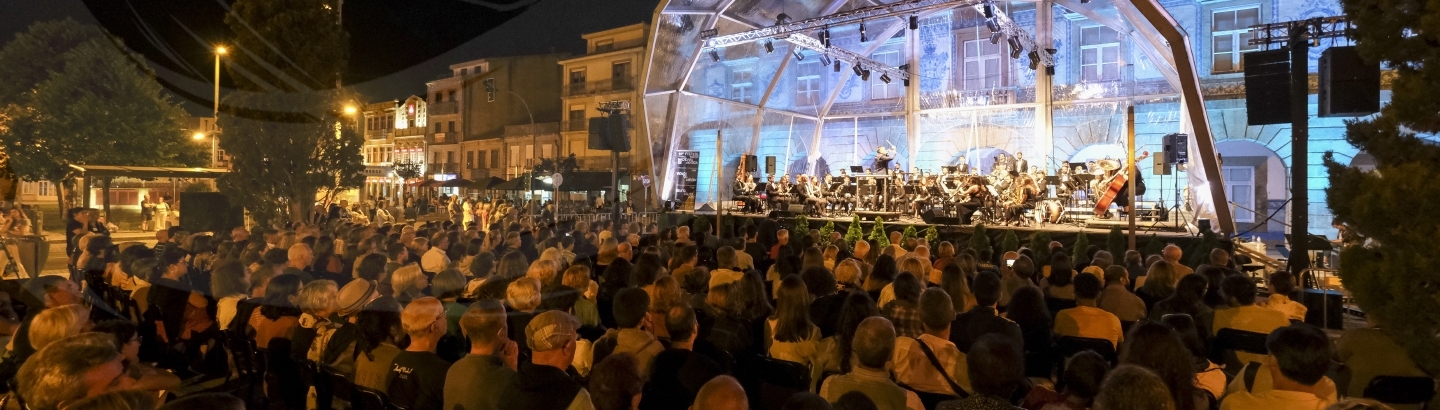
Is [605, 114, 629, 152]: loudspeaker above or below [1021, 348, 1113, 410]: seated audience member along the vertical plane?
above

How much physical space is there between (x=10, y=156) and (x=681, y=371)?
77.9 ft

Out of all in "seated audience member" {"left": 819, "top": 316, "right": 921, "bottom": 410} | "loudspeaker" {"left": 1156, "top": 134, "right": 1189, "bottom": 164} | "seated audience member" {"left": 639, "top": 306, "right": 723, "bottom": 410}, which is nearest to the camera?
"seated audience member" {"left": 819, "top": 316, "right": 921, "bottom": 410}

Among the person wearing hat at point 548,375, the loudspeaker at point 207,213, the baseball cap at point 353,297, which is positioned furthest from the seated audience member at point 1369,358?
the loudspeaker at point 207,213

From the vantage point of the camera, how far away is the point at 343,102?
14375 millimetres

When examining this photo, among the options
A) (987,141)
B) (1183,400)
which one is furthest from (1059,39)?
(1183,400)

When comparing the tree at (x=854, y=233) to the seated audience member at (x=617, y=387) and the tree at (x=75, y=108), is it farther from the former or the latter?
the tree at (x=75, y=108)

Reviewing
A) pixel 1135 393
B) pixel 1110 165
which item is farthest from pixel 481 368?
pixel 1110 165

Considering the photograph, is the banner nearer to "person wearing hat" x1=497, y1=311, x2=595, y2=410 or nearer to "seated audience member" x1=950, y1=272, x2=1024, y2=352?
"seated audience member" x1=950, y1=272, x2=1024, y2=352

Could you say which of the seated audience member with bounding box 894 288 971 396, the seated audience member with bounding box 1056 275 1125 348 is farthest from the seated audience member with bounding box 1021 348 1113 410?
the seated audience member with bounding box 1056 275 1125 348

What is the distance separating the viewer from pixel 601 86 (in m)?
38.4

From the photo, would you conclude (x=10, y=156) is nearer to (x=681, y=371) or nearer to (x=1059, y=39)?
(x=681, y=371)

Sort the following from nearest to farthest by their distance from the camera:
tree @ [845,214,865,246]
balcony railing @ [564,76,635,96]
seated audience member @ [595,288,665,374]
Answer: seated audience member @ [595,288,665,374] < tree @ [845,214,865,246] < balcony railing @ [564,76,635,96]

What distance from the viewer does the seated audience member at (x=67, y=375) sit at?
246 cm

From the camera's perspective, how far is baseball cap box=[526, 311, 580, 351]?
3.12 metres
